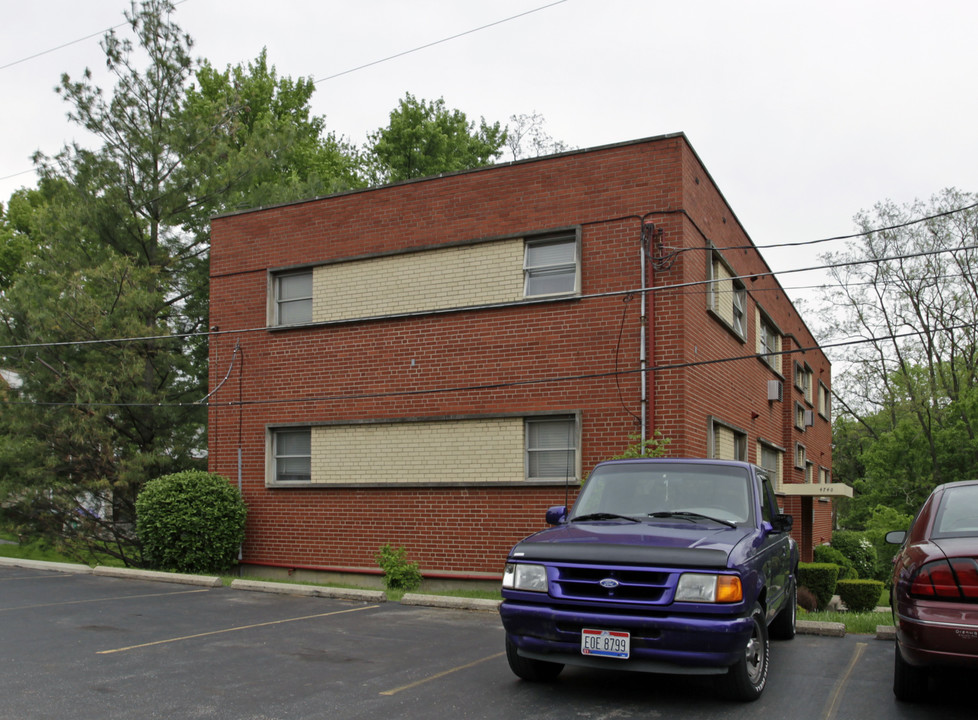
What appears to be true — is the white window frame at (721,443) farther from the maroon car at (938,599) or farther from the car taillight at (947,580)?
the car taillight at (947,580)

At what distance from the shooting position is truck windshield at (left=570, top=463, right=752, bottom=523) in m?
7.50

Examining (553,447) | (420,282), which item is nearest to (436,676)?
(553,447)

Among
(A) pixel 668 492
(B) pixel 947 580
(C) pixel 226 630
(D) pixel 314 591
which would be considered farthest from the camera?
(D) pixel 314 591

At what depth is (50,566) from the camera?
16781 millimetres

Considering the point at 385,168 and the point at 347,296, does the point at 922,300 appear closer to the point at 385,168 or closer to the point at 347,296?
the point at 385,168

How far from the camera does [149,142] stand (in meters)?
22.4

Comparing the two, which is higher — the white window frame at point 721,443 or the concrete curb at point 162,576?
the white window frame at point 721,443

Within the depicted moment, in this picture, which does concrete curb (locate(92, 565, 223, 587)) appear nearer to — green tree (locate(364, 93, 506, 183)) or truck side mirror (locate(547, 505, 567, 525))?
truck side mirror (locate(547, 505, 567, 525))

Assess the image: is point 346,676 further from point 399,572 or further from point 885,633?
point 399,572

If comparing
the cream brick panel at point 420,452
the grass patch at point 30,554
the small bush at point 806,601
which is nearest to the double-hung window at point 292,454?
the cream brick panel at point 420,452

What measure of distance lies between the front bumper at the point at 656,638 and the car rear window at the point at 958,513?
4.99 feet

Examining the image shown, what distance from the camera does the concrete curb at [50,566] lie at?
637 inches

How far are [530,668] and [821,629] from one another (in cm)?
428

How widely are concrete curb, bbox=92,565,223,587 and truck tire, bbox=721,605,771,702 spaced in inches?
391
